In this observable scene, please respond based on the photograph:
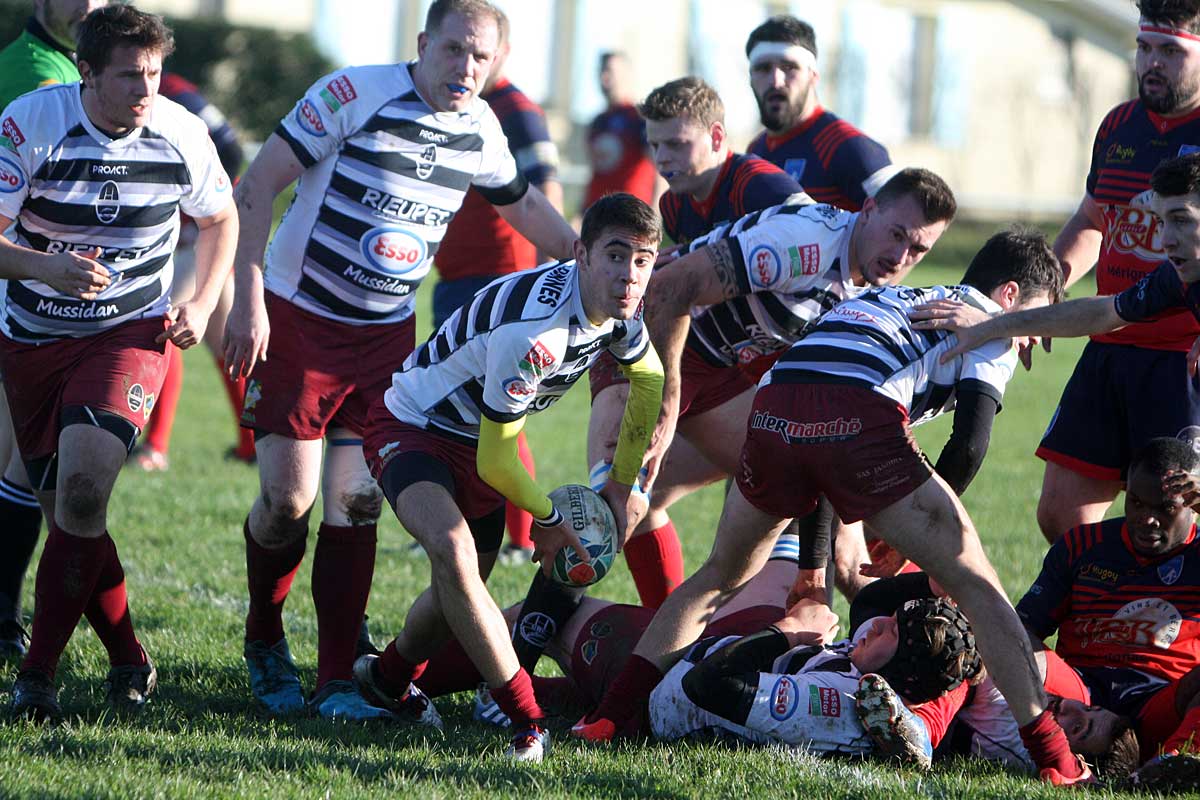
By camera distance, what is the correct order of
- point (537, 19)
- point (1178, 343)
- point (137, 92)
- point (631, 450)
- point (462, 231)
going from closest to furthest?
point (137, 92), point (631, 450), point (1178, 343), point (462, 231), point (537, 19)

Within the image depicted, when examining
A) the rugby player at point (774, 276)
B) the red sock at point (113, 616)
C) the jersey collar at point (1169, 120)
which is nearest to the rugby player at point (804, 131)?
the rugby player at point (774, 276)

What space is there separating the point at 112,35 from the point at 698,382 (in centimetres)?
251

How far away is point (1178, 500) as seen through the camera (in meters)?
4.91

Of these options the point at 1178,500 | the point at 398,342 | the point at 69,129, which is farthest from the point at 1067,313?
the point at 69,129

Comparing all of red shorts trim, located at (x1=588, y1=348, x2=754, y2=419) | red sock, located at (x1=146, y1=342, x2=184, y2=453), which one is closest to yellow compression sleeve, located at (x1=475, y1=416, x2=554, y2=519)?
red shorts trim, located at (x1=588, y1=348, x2=754, y2=419)

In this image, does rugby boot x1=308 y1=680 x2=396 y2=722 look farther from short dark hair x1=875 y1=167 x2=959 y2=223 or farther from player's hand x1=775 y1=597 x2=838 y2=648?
short dark hair x1=875 y1=167 x2=959 y2=223

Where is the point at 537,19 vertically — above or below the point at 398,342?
above

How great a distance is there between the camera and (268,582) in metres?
5.32

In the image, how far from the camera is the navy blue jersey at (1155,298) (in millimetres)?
4762

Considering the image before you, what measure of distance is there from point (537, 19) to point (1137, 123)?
26.3 m

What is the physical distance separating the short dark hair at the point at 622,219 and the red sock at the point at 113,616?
6.31 ft

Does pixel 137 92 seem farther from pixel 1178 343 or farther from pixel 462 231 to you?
pixel 1178 343

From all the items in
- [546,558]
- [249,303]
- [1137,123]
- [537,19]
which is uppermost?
[537,19]

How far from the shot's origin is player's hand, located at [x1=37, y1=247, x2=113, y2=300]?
461 cm
